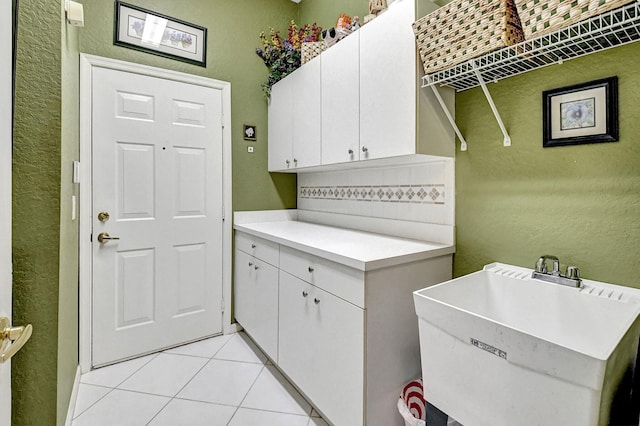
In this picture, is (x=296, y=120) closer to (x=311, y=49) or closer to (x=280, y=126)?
(x=280, y=126)

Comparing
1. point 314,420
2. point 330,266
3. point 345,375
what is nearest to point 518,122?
point 330,266

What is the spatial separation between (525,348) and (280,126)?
7.43ft

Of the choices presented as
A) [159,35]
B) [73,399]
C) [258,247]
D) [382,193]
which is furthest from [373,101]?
Answer: [73,399]

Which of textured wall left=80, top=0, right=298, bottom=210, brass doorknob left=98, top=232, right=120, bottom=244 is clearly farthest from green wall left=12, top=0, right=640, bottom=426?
textured wall left=80, top=0, right=298, bottom=210

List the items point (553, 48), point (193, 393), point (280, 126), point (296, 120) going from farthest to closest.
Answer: point (280, 126)
point (296, 120)
point (193, 393)
point (553, 48)

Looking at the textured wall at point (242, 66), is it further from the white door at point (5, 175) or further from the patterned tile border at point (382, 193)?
the white door at point (5, 175)

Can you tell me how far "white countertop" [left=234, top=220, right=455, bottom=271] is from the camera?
1.34 metres

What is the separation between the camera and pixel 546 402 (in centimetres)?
78

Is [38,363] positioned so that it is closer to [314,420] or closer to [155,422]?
[155,422]

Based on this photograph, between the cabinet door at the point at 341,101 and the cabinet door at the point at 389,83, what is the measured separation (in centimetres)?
5

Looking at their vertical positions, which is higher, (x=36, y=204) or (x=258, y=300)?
(x=36, y=204)

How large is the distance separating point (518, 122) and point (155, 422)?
236 centimetres

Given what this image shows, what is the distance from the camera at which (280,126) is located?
2.60 metres

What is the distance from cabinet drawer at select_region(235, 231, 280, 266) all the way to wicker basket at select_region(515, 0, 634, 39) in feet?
5.23
